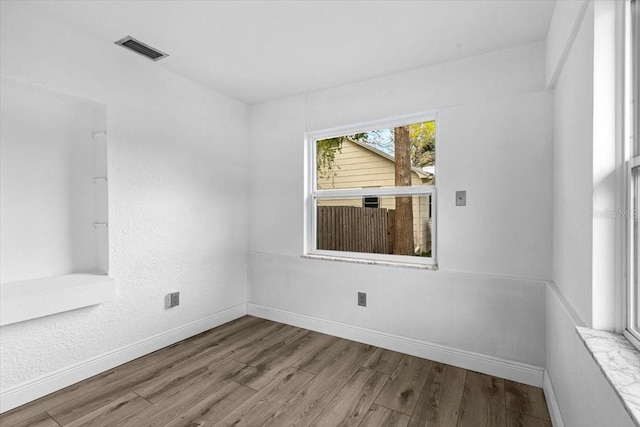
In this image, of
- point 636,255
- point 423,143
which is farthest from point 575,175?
point 423,143

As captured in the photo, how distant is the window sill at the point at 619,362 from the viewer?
32.0 inches

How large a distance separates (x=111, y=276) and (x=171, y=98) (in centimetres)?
161

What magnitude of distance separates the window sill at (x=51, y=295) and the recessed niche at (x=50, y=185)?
0.17ft

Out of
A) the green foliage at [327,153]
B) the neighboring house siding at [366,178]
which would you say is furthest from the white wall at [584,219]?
the green foliage at [327,153]

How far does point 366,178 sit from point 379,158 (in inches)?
8.9

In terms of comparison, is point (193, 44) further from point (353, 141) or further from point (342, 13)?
point (353, 141)

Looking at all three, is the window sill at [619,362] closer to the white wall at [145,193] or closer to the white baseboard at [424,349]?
the white baseboard at [424,349]

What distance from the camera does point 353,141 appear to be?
3129 millimetres

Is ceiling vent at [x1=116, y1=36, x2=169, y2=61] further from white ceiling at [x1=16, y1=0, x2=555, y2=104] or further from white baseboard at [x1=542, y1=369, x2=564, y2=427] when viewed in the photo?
white baseboard at [x1=542, y1=369, x2=564, y2=427]

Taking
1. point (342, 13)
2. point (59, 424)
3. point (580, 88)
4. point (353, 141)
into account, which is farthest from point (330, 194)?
point (59, 424)

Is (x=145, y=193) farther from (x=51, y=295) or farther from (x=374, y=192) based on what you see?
(x=374, y=192)

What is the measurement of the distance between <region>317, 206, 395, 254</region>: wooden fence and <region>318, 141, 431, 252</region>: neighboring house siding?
0.08 metres

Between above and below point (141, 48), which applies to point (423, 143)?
below

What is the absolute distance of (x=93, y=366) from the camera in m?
2.28
